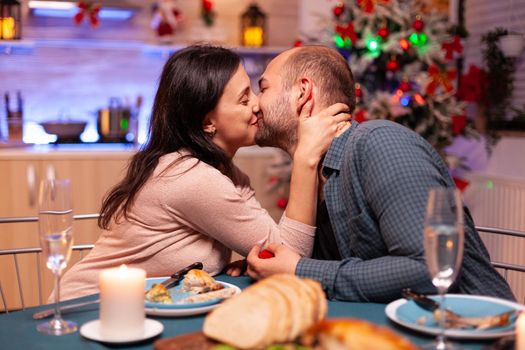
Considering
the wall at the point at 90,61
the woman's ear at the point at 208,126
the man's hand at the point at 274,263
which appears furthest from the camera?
the wall at the point at 90,61

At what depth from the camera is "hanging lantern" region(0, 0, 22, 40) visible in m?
4.38

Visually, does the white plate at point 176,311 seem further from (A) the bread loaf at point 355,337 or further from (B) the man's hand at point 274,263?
(A) the bread loaf at point 355,337

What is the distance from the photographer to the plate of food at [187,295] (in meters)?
1.37

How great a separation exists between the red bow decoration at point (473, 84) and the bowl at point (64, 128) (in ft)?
7.49

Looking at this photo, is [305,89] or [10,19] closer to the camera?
[305,89]

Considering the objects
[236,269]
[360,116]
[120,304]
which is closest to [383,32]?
[360,116]

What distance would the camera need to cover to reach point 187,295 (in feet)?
4.89

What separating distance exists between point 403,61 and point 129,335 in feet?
11.2

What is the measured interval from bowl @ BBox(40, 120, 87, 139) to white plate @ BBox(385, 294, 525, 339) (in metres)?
3.38

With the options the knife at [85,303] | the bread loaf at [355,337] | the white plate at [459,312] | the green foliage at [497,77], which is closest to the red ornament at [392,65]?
the green foliage at [497,77]

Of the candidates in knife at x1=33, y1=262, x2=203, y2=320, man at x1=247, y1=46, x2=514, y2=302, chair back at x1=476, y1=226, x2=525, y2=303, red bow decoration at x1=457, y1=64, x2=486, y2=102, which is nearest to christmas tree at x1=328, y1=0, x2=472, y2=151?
red bow decoration at x1=457, y1=64, x2=486, y2=102

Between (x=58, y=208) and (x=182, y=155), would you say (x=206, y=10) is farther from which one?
(x=58, y=208)

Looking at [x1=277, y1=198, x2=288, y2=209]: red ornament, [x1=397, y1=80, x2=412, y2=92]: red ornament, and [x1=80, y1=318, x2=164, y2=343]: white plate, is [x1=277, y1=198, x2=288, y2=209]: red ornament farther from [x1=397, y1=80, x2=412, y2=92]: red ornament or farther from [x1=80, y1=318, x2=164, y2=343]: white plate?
[x1=80, y1=318, x2=164, y2=343]: white plate

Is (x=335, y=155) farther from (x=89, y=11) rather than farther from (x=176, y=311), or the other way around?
(x=89, y=11)
